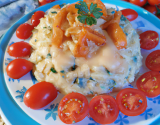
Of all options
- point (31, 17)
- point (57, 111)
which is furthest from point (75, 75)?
point (31, 17)

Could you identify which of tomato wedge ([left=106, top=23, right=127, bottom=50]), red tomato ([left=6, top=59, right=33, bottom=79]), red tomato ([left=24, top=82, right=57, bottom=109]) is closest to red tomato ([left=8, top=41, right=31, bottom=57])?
red tomato ([left=6, top=59, right=33, bottom=79])

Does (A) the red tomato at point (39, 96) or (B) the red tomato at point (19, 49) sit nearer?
(A) the red tomato at point (39, 96)

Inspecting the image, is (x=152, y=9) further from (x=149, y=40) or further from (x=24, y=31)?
(x=24, y=31)

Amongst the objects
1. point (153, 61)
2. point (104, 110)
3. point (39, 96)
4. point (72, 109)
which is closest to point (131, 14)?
point (153, 61)

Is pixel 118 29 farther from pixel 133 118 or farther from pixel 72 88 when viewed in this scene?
pixel 133 118

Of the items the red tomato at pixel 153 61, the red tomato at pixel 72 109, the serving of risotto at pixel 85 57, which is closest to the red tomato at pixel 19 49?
the serving of risotto at pixel 85 57

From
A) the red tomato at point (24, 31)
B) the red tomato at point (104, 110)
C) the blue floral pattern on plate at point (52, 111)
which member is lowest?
the red tomato at point (104, 110)

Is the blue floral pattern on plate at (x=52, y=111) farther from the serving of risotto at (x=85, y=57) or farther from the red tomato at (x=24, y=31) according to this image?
the red tomato at (x=24, y=31)
